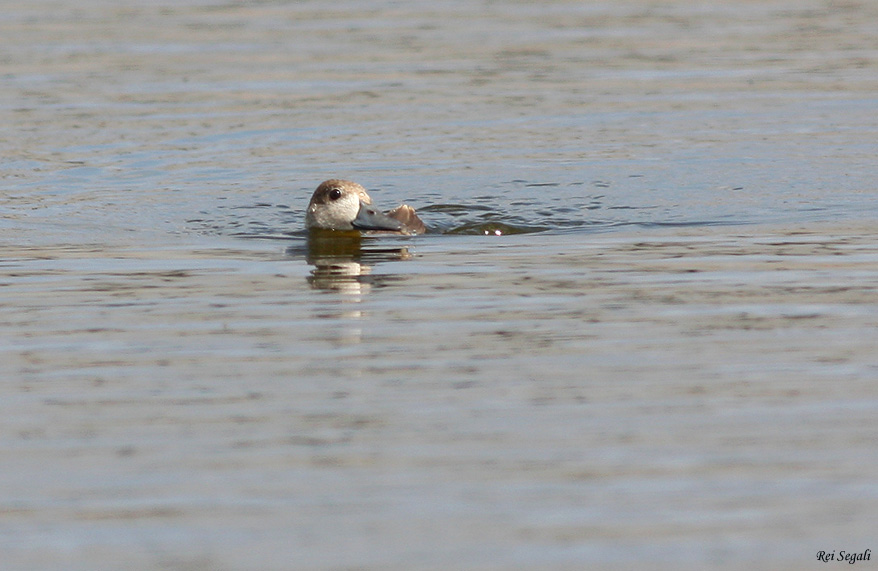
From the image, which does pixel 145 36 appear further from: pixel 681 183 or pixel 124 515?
pixel 124 515

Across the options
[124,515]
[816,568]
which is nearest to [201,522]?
[124,515]

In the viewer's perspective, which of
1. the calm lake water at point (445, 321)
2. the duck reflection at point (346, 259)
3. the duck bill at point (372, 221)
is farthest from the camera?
the duck bill at point (372, 221)

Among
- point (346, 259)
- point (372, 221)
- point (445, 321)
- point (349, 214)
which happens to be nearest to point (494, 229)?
point (372, 221)

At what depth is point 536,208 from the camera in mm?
10852

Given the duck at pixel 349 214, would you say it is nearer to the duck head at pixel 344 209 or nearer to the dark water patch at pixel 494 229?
the duck head at pixel 344 209

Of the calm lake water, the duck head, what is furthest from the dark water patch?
the duck head

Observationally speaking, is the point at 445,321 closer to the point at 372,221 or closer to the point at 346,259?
the point at 346,259

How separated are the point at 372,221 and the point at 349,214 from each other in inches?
7.1

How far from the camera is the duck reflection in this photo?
809 centimetres

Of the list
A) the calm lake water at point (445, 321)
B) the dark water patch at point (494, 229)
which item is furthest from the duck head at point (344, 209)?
the dark water patch at point (494, 229)

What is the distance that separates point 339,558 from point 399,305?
3281mm

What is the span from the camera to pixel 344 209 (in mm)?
10031

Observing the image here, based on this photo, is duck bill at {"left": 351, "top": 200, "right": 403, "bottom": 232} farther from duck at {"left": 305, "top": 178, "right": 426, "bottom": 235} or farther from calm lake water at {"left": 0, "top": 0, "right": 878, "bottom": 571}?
calm lake water at {"left": 0, "top": 0, "right": 878, "bottom": 571}

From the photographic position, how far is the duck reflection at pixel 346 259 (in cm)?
809
